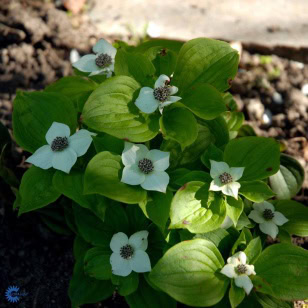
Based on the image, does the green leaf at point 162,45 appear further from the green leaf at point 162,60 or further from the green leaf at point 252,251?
the green leaf at point 252,251

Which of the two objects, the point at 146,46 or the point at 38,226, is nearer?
the point at 146,46

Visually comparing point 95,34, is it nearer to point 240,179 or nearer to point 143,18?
point 143,18

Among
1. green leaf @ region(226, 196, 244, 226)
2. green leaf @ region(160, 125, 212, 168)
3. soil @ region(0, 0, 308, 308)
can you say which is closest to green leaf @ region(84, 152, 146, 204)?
green leaf @ region(160, 125, 212, 168)

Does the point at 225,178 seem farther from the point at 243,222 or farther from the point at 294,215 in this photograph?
the point at 294,215

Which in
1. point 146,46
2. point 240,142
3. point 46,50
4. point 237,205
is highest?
Result: point 146,46

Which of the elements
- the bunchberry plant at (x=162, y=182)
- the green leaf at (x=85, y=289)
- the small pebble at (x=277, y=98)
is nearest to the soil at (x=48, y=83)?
the small pebble at (x=277, y=98)

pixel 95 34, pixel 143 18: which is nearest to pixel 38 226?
pixel 95 34
